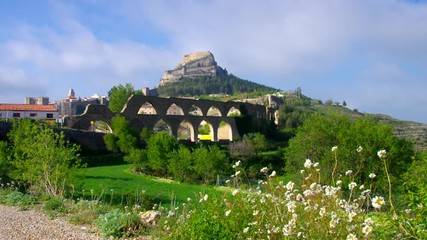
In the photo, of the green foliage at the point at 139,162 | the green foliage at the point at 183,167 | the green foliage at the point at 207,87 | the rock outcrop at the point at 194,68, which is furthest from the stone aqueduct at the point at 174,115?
the rock outcrop at the point at 194,68

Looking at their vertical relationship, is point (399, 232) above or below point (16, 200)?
above

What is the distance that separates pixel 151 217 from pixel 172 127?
1600 inches

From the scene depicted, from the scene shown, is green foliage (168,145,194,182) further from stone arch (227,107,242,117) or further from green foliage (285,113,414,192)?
stone arch (227,107,242,117)

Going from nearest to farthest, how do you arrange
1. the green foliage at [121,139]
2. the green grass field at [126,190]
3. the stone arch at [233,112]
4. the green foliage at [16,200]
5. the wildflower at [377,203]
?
the wildflower at [377,203], the green foliage at [16,200], the green grass field at [126,190], the green foliage at [121,139], the stone arch at [233,112]

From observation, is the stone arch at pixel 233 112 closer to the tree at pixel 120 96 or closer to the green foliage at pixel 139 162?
the tree at pixel 120 96

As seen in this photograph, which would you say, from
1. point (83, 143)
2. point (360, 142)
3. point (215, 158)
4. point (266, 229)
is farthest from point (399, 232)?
point (83, 143)

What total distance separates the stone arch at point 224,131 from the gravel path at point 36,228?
43.9 meters

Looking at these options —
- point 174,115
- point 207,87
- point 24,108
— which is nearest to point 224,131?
point 174,115

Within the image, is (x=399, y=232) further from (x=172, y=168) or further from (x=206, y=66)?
(x=206, y=66)

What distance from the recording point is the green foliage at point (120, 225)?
243 inches

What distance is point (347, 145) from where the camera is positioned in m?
15.9

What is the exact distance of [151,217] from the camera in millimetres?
6633

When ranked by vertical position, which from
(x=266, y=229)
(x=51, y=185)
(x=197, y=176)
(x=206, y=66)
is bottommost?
(x=197, y=176)

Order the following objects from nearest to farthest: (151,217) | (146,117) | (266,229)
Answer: (266,229), (151,217), (146,117)
